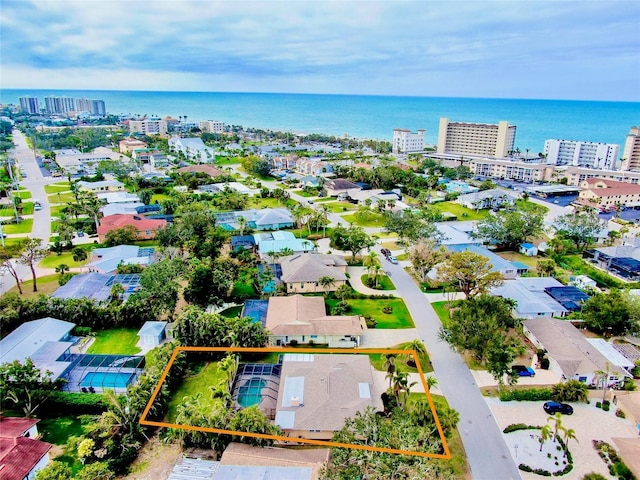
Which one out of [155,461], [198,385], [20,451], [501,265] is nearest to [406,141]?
[501,265]

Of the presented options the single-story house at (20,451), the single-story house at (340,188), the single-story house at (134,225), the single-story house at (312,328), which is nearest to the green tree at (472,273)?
the single-story house at (312,328)

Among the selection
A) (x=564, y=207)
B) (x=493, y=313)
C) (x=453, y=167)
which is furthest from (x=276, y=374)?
(x=453, y=167)

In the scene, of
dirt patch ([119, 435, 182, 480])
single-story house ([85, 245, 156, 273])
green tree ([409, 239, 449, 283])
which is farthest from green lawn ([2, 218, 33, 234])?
green tree ([409, 239, 449, 283])

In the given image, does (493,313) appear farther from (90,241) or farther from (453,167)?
(453,167)

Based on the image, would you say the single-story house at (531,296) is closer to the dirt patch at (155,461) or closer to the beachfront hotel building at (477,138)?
the dirt patch at (155,461)

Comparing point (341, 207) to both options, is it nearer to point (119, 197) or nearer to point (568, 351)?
point (119, 197)
